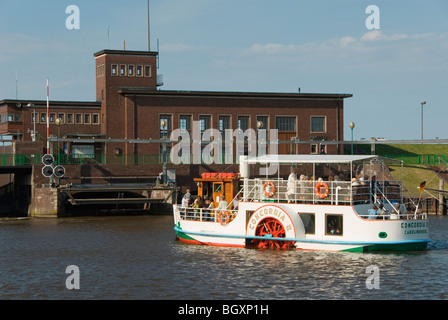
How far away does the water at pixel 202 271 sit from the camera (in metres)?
28.4

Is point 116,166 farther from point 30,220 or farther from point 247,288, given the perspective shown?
point 247,288

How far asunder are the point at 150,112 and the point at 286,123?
54.7ft

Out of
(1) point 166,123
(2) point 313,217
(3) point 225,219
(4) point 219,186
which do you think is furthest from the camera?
(1) point 166,123

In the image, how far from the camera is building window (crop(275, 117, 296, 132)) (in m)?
83.1

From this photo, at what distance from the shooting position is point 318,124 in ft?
276

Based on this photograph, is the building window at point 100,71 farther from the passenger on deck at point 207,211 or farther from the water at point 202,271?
the passenger on deck at point 207,211

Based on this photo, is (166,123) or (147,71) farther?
(147,71)

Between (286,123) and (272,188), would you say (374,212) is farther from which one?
(286,123)

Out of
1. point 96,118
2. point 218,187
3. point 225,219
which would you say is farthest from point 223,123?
point 225,219

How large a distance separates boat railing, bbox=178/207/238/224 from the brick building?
118ft

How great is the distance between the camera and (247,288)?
95.7 ft

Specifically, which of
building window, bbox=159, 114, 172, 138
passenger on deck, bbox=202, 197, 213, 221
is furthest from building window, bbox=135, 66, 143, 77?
passenger on deck, bbox=202, 197, 213, 221
